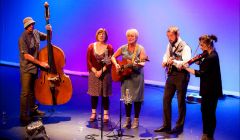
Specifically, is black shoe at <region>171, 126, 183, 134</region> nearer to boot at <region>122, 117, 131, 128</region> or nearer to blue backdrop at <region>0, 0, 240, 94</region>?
boot at <region>122, 117, 131, 128</region>

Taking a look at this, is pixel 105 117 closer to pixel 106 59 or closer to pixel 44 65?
pixel 106 59

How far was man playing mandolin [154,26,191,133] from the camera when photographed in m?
5.65

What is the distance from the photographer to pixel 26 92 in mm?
6293

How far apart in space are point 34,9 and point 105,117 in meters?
6.16

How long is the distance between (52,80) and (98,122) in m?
1.10

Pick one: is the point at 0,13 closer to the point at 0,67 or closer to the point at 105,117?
the point at 0,67

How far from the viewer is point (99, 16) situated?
10.6 metres

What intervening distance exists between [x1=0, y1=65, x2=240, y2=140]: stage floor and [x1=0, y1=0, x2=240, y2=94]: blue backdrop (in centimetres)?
111

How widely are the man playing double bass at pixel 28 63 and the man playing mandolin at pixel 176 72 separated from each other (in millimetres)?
1895

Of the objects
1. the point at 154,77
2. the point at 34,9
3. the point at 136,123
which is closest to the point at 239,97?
the point at 154,77

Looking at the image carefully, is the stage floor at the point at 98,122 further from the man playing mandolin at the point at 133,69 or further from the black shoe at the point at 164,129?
the man playing mandolin at the point at 133,69

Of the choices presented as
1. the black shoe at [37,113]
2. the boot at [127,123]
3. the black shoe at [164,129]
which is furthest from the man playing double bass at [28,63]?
the black shoe at [164,129]

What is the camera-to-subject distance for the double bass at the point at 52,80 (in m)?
6.01

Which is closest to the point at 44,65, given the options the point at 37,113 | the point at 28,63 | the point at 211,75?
the point at 28,63
